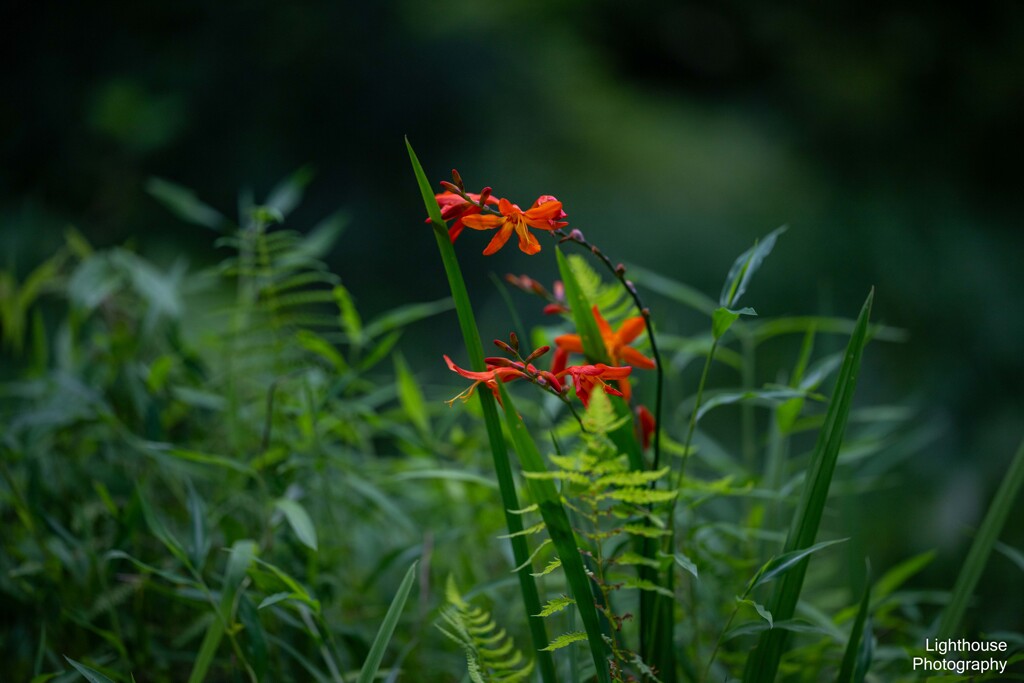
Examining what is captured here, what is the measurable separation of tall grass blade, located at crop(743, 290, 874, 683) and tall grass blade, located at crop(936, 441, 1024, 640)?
14 cm

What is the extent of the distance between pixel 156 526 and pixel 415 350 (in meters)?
1.31

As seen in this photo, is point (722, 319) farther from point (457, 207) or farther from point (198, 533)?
point (198, 533)

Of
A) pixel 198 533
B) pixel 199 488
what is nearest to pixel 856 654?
pixel 198 533

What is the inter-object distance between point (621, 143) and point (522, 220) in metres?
1.55

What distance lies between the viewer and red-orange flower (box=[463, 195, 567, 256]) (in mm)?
426

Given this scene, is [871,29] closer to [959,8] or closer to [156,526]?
[959,8]

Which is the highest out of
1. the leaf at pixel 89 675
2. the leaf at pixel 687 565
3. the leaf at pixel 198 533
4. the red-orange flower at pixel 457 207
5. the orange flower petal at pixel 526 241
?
the red-orange flower at pixel 457 207

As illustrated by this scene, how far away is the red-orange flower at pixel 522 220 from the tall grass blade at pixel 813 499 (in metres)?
0.19

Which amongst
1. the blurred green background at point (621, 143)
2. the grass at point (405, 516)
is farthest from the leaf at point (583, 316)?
the blurred green background at point (621, 143)

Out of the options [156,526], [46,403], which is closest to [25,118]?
[46,403]

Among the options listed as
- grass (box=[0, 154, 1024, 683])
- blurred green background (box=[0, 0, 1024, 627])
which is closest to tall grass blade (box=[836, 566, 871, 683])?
grass (box=[0, 154, 1024, 683])

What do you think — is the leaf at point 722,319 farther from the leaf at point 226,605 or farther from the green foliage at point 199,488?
the leaf at point 226,605

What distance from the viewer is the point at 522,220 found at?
17.2 inches

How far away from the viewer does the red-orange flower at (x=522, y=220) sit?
43 cm
